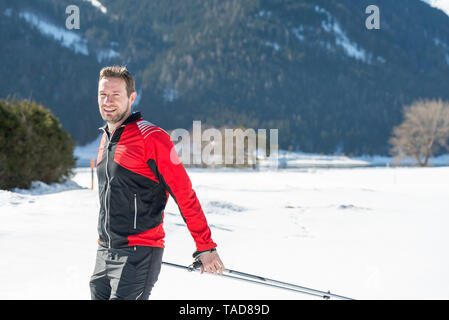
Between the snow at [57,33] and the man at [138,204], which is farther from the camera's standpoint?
the snow at [57,33]

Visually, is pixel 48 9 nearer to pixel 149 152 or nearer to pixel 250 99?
pixel 250 99

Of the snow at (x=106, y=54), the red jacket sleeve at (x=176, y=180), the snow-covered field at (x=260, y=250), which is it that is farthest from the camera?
the snow at (x=106, y=54)

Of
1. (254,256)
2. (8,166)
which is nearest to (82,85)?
(8,166)

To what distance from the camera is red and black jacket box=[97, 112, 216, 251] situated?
235 centimetres

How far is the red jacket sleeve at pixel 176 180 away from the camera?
2.33m

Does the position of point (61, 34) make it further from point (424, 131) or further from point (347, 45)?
point (424, 131)

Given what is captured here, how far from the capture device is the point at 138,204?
7.82ft

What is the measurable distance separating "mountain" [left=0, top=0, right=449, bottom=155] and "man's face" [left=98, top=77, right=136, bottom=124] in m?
125

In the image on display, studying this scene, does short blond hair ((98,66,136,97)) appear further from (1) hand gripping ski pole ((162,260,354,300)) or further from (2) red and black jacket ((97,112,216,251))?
(1) hand gripping ski pole ((162,260,354,300))

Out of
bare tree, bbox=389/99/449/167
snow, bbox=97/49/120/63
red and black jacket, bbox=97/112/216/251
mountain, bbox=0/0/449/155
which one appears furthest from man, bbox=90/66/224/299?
snow, bbox=97/49/120/63

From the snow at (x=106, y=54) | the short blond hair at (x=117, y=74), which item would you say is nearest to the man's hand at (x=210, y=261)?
the short blond hair at (x=117, y=74)

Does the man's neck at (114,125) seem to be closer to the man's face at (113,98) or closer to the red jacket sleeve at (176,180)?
the man's face at (113,98)

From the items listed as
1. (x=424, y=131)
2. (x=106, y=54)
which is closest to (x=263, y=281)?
(x=424, y=131)

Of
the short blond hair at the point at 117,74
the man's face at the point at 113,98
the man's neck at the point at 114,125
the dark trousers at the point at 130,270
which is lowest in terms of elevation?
the dark trousers at the point at 130,270
